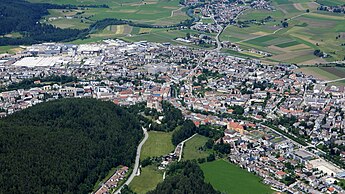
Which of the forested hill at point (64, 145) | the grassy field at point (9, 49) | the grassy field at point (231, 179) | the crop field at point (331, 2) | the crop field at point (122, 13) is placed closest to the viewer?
the forested hill at point (64, 145)

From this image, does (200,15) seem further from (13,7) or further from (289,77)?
(289,77)

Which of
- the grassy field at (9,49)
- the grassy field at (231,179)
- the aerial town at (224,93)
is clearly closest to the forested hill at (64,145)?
the grassy field at (231,179)

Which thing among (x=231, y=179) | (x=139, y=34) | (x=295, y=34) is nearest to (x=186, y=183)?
(x=231, y=179)

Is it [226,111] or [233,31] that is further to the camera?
[233,31]

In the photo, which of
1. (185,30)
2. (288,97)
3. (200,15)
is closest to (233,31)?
(185,30)

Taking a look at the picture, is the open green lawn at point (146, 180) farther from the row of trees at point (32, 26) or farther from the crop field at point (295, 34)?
the row of trees at point (32, 26)
